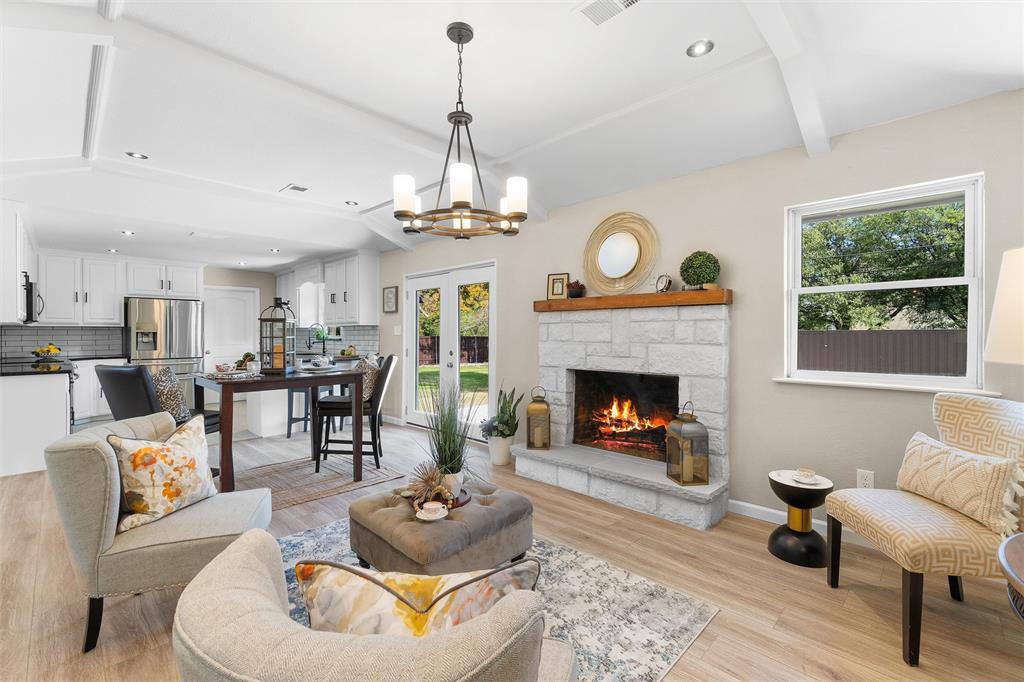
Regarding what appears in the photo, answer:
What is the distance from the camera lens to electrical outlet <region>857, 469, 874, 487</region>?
107 inches

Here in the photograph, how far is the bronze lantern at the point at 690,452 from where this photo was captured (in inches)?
125

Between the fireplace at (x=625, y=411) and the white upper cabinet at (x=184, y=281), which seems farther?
the white upper cabinet at (x=184, y=281)

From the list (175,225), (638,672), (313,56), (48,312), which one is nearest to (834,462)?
(638,672)

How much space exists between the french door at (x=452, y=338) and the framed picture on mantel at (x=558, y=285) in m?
0.86

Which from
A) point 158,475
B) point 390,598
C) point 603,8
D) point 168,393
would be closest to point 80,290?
point 168,393

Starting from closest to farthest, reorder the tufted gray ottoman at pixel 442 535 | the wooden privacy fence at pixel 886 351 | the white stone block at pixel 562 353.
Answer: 1. the tufted gray ottoman at pixel 442 535
2. the wooden privacy fence at pixel 886 351
3. the white stone block at pixel 562 353

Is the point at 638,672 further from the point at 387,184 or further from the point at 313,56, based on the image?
the point at 387,184

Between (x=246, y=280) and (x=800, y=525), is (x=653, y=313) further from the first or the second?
(x=246, y=280)

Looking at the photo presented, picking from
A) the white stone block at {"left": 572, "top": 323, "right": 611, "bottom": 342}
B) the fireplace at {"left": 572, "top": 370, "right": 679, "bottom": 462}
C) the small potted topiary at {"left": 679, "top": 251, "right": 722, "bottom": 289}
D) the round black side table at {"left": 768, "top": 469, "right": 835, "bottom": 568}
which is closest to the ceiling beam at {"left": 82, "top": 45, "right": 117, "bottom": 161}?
the white stone block at {"left": 572, "top": 323, "right": 611, "bottom": 342}

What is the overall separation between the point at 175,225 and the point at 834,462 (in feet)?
20.2

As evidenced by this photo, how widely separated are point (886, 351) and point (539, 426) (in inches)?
96.0

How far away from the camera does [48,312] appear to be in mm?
5938

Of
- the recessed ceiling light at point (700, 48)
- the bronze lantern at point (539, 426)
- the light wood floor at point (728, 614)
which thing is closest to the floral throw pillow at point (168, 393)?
the light wood floor at point (728, 614)

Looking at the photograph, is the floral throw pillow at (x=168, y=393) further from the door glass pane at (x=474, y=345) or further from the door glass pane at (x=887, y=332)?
the door glass pane at (x=887, y=332)
